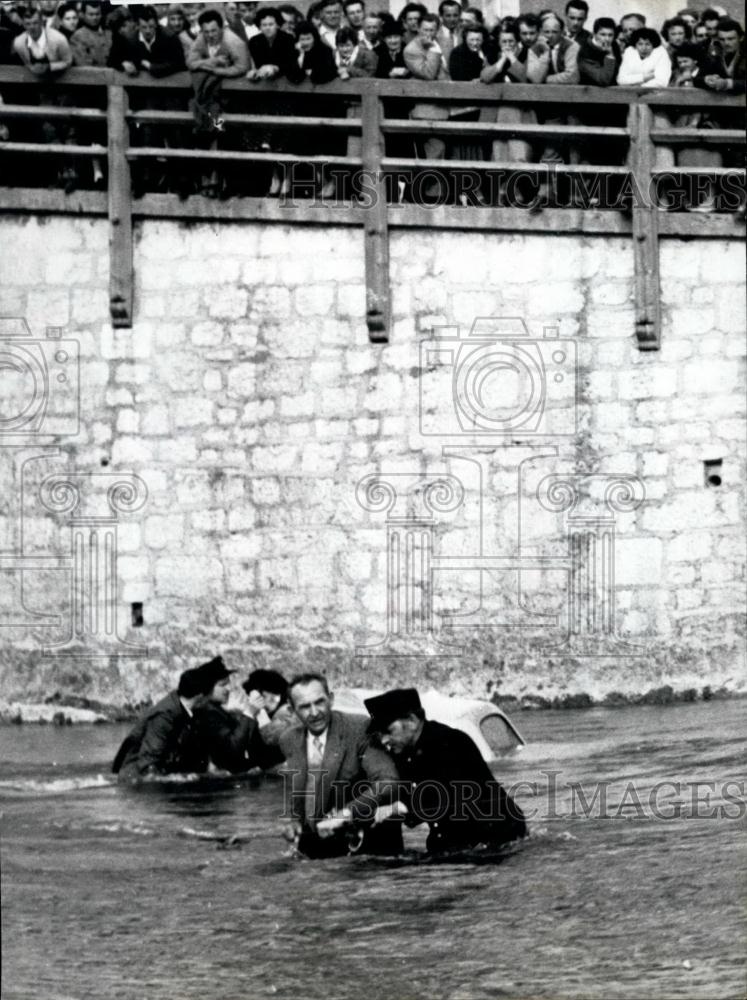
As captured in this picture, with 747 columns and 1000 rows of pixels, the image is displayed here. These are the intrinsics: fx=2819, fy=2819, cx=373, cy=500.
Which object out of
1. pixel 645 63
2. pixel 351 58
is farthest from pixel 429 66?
pixel 645 63

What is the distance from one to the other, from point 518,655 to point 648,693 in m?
0.43

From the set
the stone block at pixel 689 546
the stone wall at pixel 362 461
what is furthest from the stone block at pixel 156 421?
the stone block at pixel 689 546

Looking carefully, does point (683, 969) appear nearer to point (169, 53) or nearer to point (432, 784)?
point (432, 784)

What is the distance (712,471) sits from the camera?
928 centimetres

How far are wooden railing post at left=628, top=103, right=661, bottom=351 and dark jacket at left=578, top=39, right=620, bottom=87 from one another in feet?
0.41

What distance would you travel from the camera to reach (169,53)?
9.03 metres

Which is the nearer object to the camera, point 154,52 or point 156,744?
point 156,744

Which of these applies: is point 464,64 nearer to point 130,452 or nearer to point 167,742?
point 130,452

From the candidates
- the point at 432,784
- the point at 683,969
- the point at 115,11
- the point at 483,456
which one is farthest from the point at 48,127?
the point at 683,969


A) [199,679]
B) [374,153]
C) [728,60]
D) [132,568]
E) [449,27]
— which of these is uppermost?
[449,27]

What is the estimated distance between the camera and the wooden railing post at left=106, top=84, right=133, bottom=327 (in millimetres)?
9195

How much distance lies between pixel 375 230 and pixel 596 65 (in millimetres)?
894

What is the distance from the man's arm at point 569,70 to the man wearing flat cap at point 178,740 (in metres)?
2.27

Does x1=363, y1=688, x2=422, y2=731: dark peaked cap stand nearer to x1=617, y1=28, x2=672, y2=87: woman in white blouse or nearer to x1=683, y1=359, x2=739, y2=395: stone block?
x1=683, y1=359, x2=739, y2=395: stone block
